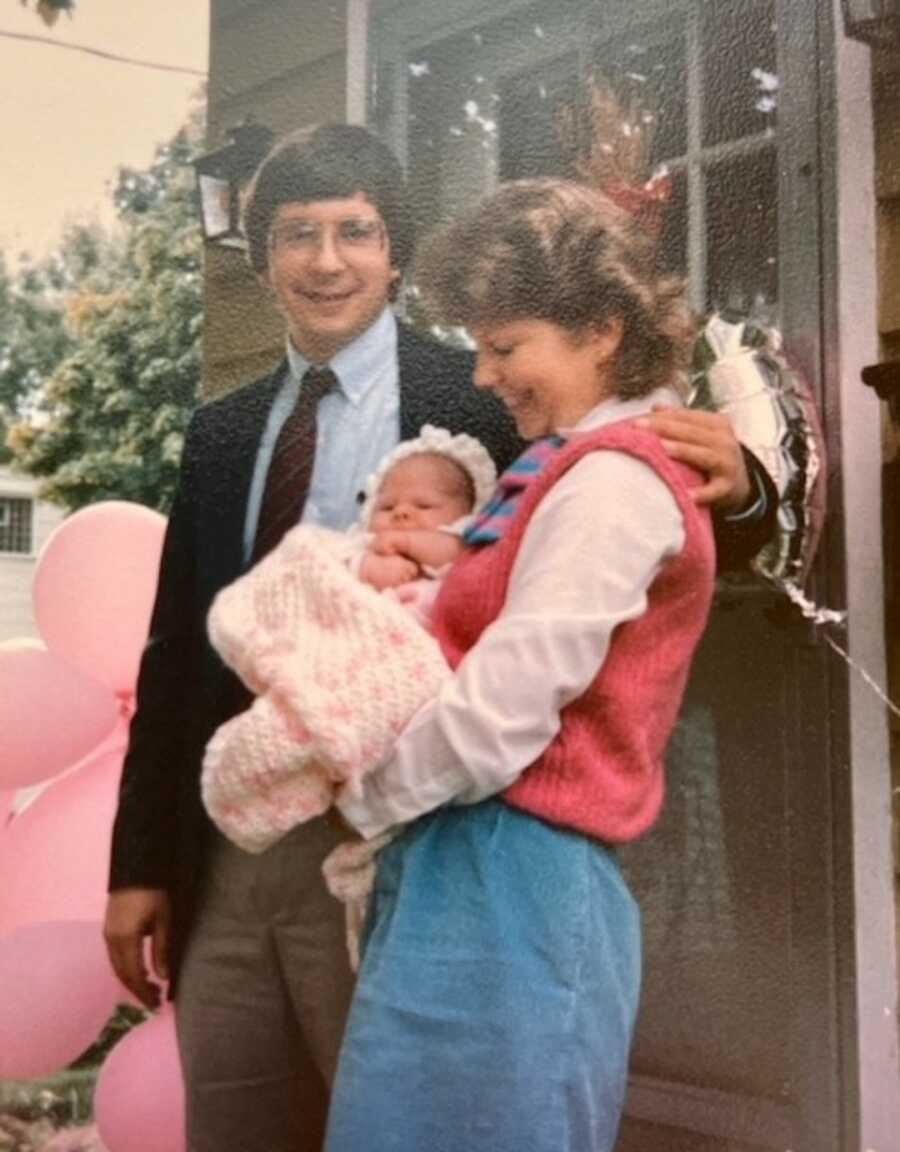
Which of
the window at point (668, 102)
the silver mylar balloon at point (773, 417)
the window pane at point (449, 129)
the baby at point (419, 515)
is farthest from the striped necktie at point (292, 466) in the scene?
the silver mylar balloon at point (773, 417)

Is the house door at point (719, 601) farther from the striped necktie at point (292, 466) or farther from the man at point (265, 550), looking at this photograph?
the striped necktie at point (292, 466)

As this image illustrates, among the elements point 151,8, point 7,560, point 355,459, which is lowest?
point 7,560

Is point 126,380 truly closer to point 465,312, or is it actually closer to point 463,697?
point 465,312

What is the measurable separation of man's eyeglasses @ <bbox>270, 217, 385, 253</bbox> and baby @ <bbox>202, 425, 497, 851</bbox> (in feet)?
0.80

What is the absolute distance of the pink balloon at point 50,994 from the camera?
1.64 metres

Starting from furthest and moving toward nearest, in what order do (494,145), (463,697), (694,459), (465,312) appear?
(494,145), (465,312), (694,459), (463,697)

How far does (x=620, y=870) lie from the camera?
5.16 ft

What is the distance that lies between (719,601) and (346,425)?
0.45 metres

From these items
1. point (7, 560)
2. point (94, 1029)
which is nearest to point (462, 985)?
point (94, 1029)

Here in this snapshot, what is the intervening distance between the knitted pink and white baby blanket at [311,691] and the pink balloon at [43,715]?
21cm

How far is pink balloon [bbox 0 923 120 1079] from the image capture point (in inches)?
64.7

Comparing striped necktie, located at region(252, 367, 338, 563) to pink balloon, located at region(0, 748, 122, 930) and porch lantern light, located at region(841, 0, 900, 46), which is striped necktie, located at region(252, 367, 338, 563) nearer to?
pink balloon, located at region(0, 748, 122, 930)

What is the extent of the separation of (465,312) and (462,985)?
71cm

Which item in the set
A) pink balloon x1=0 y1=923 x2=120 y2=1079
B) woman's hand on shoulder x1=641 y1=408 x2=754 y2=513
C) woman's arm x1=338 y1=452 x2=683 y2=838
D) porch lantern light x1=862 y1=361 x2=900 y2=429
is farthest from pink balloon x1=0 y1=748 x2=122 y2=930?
porch lantern light x1=862 y1=361 x2=900 y2=429
